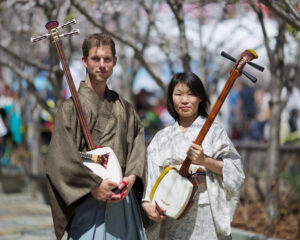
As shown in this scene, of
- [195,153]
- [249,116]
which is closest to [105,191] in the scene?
[195,153]

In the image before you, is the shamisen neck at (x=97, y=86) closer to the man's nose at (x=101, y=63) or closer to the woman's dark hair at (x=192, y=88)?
the man's nose at (x=101, y=63)

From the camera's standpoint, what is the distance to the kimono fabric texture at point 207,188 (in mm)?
3418

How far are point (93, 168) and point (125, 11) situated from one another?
7.76 metres

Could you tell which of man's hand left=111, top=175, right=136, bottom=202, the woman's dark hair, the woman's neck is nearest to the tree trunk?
the woman's dark hair

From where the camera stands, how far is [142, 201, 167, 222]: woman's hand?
3337 mm

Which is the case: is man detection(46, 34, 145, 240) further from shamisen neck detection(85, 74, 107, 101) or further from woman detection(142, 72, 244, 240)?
woman detection(142, 72, 244, 240)

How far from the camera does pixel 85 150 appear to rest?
3303mm

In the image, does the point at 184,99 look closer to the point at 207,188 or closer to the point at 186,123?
the point at 186,123

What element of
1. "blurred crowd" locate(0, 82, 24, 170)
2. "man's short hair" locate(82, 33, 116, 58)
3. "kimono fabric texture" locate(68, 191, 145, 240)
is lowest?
"blurred crowd" locate(0, 82, 24, 170)

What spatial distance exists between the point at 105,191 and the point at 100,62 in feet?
2.69

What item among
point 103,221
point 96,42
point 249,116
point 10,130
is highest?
point 96,42

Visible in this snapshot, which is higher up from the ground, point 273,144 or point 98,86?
point 98,86

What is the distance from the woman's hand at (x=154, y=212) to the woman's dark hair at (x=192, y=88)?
67 centimetres

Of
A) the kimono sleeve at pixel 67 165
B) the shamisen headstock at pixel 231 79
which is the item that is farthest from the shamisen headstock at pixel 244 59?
the kimono sleeve at pixel 67 165
